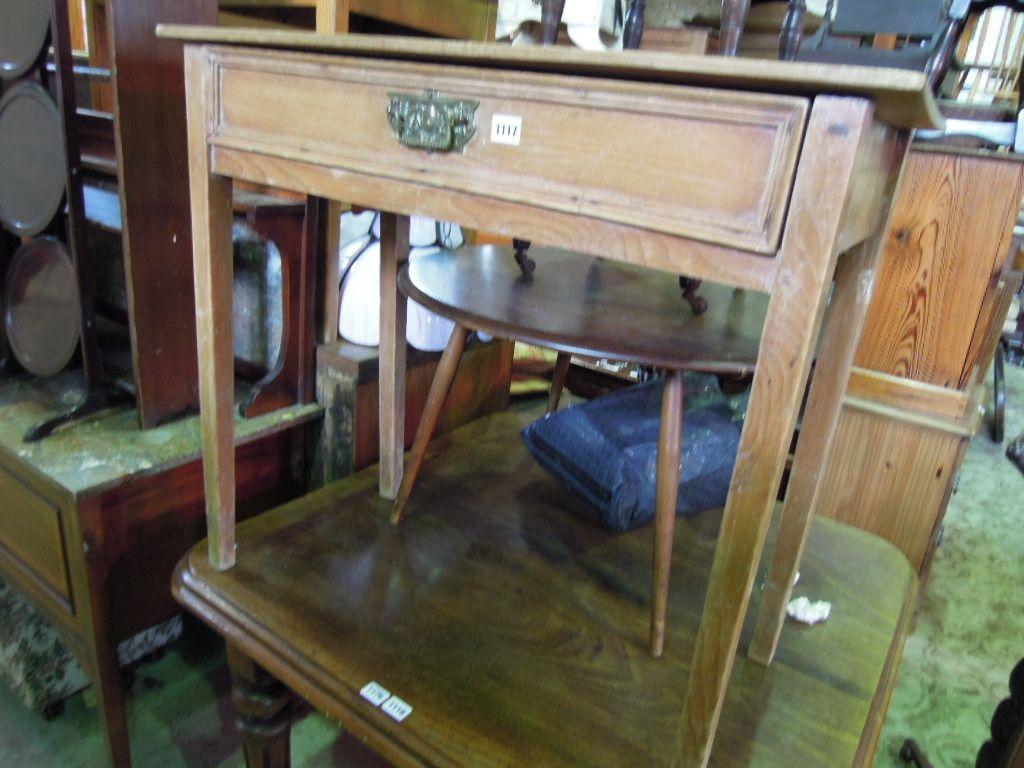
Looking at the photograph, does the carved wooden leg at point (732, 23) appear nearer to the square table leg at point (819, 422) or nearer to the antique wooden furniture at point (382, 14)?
the square table leg at point (819, 422)

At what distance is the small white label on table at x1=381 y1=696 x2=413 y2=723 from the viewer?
724 mm

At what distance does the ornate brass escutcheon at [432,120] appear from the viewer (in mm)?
606

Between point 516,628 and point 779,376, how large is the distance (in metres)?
0.49

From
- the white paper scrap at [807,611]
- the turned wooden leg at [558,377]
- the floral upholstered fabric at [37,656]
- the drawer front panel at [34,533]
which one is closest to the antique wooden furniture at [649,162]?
the white paper scrap at [807,611]

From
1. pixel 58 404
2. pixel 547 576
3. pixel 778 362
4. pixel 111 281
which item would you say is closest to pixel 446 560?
pixel 547 576

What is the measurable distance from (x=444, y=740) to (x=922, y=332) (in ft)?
3.81

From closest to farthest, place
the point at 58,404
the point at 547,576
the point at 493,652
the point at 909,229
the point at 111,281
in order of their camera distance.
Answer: the point at 493,652, the point at 547,576, the point at 58,404, the point at 909,229, the point at 111,281

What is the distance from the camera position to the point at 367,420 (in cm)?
→ 124

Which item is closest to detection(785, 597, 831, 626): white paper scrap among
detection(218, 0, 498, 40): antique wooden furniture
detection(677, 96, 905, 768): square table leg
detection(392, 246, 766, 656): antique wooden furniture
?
detection(392, 246, 766, 656): antique wooden furniture

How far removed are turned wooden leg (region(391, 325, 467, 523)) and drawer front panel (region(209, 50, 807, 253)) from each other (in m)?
0.35

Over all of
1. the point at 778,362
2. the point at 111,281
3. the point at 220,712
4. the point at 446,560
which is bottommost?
the point at 220,712

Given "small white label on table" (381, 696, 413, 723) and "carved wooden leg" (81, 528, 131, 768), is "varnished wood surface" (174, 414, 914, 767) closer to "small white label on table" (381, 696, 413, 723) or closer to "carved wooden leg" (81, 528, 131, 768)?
"small white label on table" (381, 696, 413, 723)

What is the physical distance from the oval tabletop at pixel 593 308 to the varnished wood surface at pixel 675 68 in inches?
11.2

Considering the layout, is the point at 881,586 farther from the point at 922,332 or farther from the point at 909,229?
the point at 909,229
